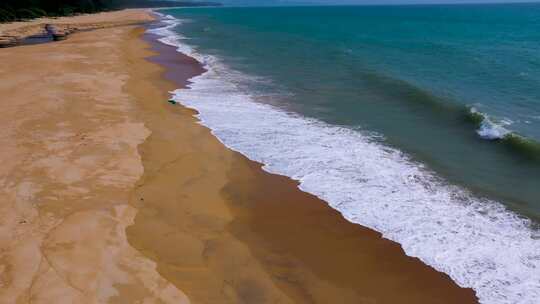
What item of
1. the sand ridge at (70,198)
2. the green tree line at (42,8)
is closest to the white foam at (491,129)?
the sand ridge at (70,198)

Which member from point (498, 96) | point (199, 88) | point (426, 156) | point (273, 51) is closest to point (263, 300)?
point (426, 156)

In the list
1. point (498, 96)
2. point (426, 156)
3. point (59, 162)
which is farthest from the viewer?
point (498, 96)

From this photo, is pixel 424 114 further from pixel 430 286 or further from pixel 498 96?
pixel 430 286

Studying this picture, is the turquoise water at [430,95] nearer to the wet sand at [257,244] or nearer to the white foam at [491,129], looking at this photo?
the white foam at [491,129]

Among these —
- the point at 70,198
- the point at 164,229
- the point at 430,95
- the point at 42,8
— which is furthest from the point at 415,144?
the point at 42,8

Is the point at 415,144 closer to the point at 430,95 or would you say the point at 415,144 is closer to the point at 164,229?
the point at 430,95

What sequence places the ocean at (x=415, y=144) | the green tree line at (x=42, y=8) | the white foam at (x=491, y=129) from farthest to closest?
the green tree line at (x=42, y=8) < the white foam at (x=491, y=129) < the ocean at (x=415, y=144)
